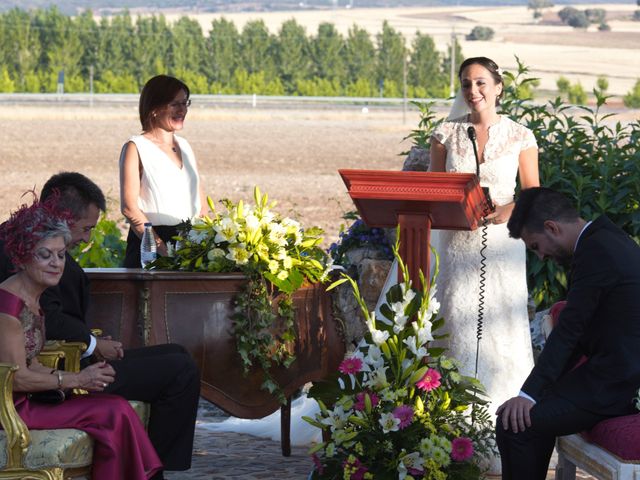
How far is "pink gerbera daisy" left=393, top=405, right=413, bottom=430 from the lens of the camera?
17.3ft

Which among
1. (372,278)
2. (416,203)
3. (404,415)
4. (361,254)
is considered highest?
(416,203)

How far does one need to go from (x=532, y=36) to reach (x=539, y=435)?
102976mm

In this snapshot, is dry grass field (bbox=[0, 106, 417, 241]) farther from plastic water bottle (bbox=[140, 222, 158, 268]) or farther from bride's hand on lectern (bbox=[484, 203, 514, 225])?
bride's hand on lectern (bbox=[484, 203, 514, 225])

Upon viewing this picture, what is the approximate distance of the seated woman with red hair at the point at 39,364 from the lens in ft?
15.6

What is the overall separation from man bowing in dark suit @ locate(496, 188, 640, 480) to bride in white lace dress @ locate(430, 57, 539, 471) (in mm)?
1295

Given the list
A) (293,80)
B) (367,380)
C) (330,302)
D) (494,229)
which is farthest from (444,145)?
(293,80)

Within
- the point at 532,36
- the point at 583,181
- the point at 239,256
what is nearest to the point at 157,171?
the point at 239,256

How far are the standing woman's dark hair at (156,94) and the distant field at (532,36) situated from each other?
63.1 meters

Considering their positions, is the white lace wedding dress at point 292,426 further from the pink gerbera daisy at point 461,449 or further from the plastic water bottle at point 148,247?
the pink gerbera daisy at point 461,449

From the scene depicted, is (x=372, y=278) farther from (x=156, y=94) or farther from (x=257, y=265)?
(x=257, y=265)

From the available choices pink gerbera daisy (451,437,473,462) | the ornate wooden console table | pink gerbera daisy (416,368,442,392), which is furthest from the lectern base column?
the ornate wooden console table

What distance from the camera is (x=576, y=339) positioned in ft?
16.1

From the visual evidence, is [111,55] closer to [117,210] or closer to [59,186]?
[117,210]

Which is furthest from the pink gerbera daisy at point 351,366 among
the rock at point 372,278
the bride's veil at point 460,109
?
the rock at point 372,278
